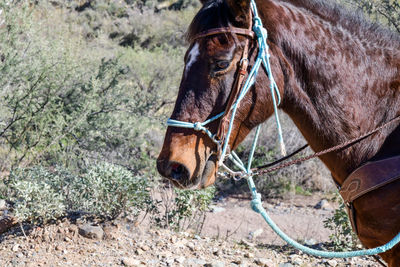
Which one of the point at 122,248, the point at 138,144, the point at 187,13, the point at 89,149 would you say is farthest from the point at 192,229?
the point at 187,13

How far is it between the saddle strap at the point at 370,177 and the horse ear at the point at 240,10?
→ 98cm

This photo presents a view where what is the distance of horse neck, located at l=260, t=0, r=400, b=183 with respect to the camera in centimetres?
204

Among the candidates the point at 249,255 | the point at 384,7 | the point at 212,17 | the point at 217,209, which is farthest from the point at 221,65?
the point at 217,209

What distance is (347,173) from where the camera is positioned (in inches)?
83.0

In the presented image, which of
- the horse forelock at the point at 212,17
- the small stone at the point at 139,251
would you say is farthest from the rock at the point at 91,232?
the horse forelock at the point at 212,17

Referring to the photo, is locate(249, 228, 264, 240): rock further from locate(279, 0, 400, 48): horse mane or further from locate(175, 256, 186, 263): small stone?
locate(279, 0, 400, 48): horse mane

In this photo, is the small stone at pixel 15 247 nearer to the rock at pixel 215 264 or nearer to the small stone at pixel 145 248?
the small stone at pixel 145 248

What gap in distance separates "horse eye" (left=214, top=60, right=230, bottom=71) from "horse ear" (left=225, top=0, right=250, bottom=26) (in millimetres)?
233

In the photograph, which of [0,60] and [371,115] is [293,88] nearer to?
[371,115]

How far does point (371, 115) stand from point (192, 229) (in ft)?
11.1

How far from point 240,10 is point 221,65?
30cm

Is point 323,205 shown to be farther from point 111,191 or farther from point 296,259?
point 111,191

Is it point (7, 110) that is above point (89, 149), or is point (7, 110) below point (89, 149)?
above

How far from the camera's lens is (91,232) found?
3.92 m
